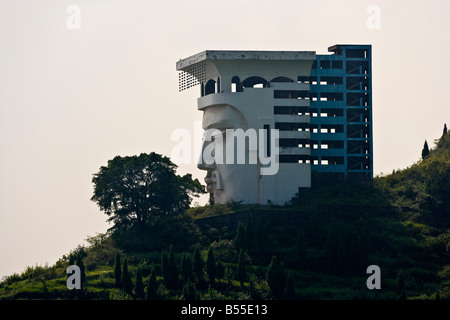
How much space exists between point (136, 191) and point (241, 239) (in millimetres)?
12256

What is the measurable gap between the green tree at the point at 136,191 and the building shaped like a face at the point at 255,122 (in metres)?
4.98

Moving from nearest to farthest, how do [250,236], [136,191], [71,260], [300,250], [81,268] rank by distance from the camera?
[81,268] < [300,250] < [250,236] < [71,260] < [136,191]

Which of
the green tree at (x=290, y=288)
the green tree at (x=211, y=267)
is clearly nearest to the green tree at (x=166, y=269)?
the green tree at (x=211, y=267)

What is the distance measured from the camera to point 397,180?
126812mm

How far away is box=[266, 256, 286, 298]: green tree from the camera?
104m

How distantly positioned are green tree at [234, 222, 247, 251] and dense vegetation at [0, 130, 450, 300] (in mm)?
81

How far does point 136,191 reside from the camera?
391 ft

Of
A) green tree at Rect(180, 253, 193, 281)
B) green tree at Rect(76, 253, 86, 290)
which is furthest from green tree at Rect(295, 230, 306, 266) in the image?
green tree at Rect(76, 253, 86, 290)

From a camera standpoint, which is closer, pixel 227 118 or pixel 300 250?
pixel 300 250

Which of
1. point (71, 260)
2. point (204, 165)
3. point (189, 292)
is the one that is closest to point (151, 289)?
point (189, 292)

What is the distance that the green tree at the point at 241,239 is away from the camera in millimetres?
111500

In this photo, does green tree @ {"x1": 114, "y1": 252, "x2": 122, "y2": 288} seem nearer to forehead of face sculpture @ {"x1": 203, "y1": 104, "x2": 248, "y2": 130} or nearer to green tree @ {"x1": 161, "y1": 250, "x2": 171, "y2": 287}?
green tree @ {"x1": 161, "y1": 250, "x2": 171, "y2": 287}

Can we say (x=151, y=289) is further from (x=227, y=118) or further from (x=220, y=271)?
(x=227, y=118)

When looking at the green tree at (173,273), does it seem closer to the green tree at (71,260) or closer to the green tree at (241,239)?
the green tree at (241,239)
